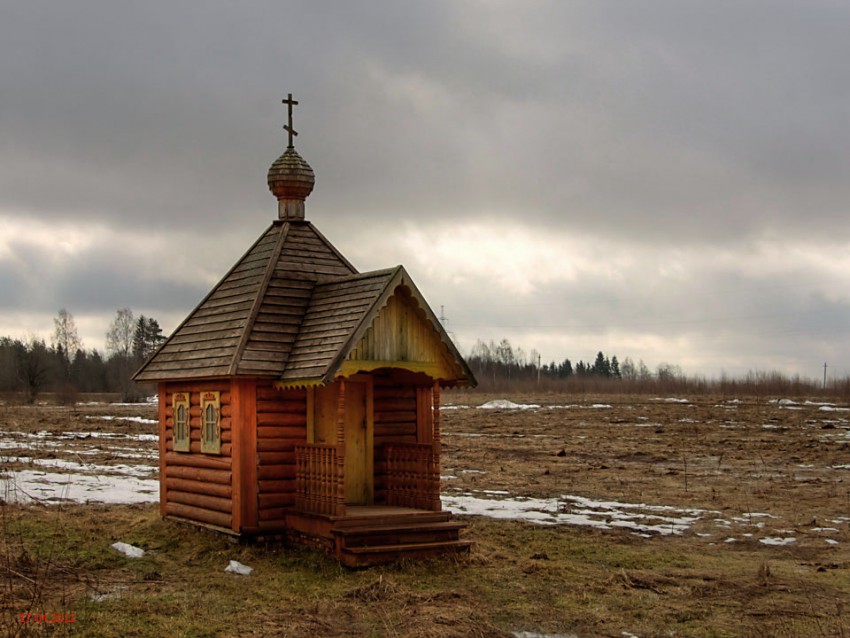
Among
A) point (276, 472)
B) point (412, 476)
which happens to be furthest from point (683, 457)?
point (276, 472)

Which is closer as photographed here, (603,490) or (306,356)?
(306,356)

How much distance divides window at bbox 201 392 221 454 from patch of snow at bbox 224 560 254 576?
2079 mm

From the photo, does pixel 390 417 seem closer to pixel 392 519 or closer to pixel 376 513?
pixel 376 513

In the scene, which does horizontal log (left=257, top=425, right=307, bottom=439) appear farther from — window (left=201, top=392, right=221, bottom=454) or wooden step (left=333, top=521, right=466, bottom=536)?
wooden step (left=333, top=521, right=466, bottom=536)

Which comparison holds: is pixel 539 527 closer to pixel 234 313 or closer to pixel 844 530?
pixel 844 530

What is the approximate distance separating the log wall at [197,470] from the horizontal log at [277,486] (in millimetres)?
484

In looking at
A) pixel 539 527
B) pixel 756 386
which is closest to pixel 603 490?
pixel 539 527

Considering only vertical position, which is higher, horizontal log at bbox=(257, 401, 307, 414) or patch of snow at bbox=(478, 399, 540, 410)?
horizontal log at bbox=(257, 401, 307, 414)

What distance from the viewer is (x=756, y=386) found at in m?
52.7

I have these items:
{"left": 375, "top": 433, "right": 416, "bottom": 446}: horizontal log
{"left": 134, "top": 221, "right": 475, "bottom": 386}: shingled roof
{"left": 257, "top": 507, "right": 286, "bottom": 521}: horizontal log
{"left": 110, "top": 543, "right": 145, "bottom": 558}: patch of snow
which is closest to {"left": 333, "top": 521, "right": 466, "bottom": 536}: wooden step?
{"left": 257, "top": 507, "right": 286, "bottom": 521}: horizontal log

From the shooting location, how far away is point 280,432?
14523mm

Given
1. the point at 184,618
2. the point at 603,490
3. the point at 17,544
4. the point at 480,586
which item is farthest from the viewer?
the point at 603,490

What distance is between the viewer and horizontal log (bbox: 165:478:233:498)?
1463 cm

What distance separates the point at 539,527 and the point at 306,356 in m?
5.46
